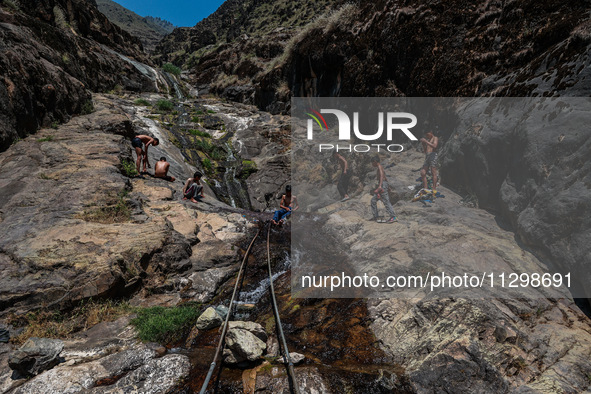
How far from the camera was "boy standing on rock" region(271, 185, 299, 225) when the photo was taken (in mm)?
10359

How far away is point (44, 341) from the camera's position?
3773 mm

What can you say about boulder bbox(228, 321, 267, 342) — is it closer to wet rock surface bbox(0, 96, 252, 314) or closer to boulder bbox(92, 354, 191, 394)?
boulder bbox(92, 354, 191, 394)

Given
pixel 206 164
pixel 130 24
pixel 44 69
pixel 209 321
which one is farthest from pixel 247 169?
pixel 130 24

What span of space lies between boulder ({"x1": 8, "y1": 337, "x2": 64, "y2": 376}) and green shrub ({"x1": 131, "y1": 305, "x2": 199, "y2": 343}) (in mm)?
1137

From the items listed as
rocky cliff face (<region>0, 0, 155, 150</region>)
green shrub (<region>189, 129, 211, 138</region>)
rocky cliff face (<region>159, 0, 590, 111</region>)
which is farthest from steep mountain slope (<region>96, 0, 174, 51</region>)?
rocky cliff face (<region>159, 0, 590, 111</region>)

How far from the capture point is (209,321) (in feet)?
16.2

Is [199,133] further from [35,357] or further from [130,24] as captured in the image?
[130,24]

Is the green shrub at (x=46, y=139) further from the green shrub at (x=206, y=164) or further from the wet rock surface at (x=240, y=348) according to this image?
the wet rock surface at (x=240, y=348)

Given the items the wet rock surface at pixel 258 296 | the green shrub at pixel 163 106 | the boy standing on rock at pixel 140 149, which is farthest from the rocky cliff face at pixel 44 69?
the green shrub at pixel 163 106

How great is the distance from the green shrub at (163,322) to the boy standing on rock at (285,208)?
17.1 feet

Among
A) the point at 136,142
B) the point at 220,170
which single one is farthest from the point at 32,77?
the point at 220,170

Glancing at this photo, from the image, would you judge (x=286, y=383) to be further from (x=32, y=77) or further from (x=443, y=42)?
(x=32, y=77)

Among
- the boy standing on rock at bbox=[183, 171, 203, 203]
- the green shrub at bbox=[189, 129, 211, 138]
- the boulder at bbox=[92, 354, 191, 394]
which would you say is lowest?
the boulder at bbox=[92, 354, 191, 394]

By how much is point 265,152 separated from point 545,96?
51.1 ft
